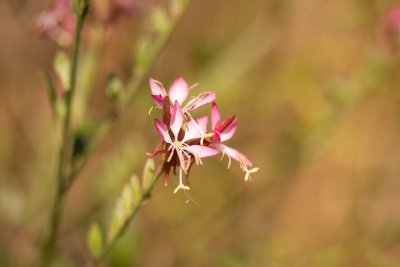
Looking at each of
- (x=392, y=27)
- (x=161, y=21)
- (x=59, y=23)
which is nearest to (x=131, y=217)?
(x=161, y=21)

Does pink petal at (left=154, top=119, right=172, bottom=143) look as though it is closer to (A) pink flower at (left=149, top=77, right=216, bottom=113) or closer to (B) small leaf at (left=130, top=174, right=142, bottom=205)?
(A) pink flower at (left=149, top=77, right=216, bottom=113)

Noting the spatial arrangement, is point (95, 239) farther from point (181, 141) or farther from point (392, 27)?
point (392, 27)

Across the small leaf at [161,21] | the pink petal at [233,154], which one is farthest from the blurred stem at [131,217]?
the small leaf at [161,21]

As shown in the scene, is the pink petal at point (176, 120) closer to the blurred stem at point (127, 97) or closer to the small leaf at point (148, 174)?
the small leaf at point (148, 174)

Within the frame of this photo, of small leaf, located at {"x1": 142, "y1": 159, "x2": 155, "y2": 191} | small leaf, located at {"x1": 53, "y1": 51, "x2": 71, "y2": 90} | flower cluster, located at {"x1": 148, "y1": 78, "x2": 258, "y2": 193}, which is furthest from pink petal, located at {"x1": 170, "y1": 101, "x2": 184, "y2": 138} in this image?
small leaf, located at {"x1": 53, "y1": 51, "x2": 71, "y2": 90}

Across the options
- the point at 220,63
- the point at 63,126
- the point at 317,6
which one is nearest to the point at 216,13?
the point at 317,6
